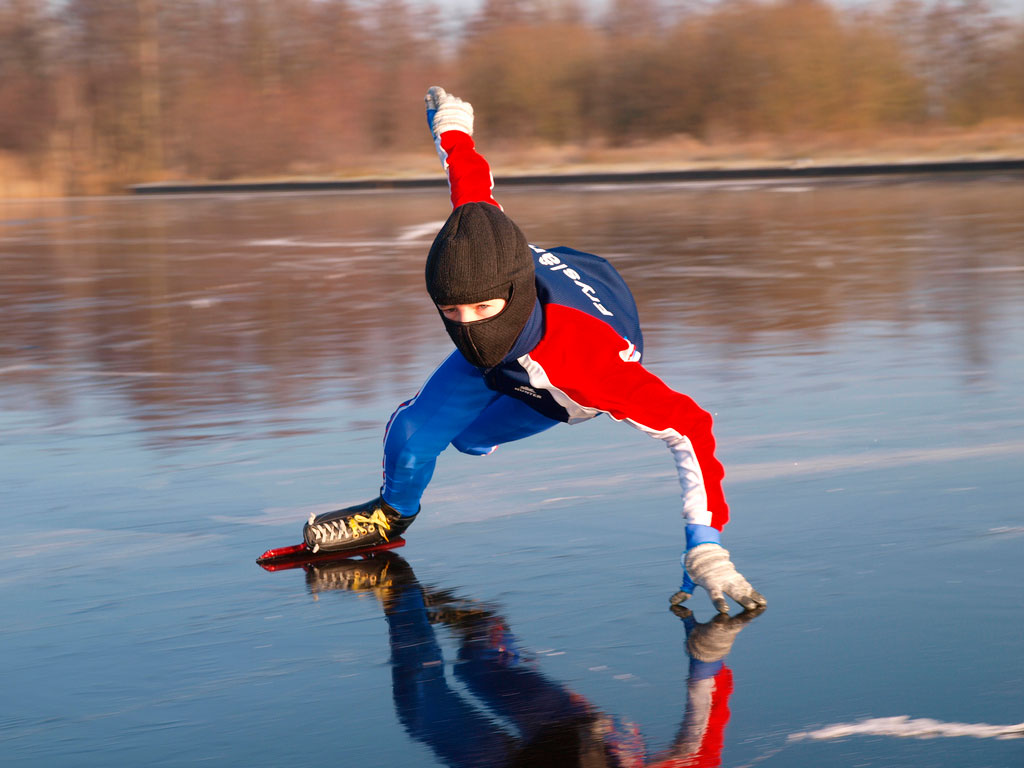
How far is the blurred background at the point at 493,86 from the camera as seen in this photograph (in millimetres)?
39500

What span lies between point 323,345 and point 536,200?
47.4 ft

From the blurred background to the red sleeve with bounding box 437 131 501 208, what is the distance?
2846cm

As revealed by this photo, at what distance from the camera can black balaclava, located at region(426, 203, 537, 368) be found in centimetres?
417

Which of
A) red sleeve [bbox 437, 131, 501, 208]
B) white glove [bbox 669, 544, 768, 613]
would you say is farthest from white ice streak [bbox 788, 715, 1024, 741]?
red sleeve [bbox 437, 131, 501, 208]

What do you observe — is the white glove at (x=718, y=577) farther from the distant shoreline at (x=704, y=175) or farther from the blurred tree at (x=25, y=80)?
the blurred tree at (x=25, y=80)

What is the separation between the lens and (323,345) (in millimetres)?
9805

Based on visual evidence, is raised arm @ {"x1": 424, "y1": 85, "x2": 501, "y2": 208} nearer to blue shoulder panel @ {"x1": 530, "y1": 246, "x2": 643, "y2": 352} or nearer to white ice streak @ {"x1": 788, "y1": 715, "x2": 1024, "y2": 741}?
blue shoulder panel @ {"x1": 530, "y1": 246, "x2": 643, "y2": 352}

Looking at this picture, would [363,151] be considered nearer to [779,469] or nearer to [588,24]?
[588,24]

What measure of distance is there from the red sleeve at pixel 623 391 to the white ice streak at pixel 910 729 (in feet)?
3.15

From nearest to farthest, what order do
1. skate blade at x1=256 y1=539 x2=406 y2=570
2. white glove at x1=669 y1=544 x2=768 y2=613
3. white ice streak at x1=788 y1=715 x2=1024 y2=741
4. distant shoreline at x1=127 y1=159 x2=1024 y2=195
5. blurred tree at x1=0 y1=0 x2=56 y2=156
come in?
white ice streak at x1=788 y1=715 x2=1024 y2=741
white glove at x1=669 y1=544 x2=768 y2=613
skate blade at x1=256 y1=539 x2=406 y2=570
distant shoreline at x1=127 y1=159 x2=1024 y2=195
blurred tree at x1=0 y1=0 x2=56 y2=156

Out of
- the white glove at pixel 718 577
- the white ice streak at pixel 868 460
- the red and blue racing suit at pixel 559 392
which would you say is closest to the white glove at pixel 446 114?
the red and blue racing suit at pixel 559 392

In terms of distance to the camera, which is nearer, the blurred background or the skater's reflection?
the skater's reflection

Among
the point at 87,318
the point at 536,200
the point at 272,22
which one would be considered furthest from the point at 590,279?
the point at 272,22

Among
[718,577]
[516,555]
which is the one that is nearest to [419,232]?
[516,555]
